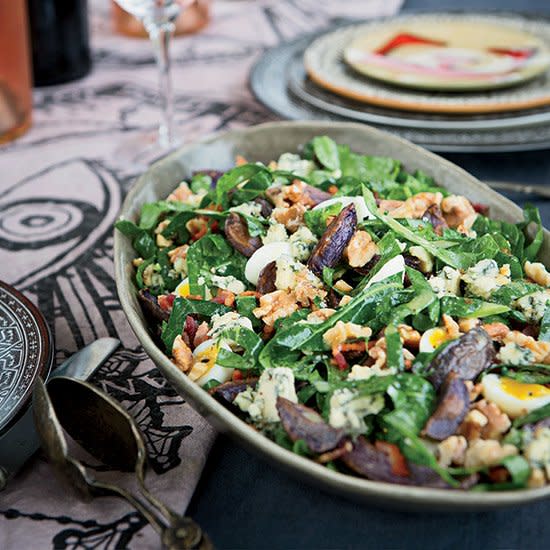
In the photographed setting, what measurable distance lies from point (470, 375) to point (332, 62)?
1.43m

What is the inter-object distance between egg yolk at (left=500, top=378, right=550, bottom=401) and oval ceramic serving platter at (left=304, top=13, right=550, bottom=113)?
1.06 meters

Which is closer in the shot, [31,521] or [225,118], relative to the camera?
[31,521]

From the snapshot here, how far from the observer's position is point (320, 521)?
1.01 metres

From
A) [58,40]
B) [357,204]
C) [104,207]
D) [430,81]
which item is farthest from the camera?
[58,40]

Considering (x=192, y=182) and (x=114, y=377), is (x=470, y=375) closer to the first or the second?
(x=114, y=377)

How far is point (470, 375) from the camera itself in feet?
3.25

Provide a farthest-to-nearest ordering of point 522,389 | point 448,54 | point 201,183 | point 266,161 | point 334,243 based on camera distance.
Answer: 1. point 448,54
2. point 266,161
3. point 201,183
4. point 334,243
5. point 522,389

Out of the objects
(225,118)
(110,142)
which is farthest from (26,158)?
(225,118)

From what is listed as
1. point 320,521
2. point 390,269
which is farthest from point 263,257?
point 320,521

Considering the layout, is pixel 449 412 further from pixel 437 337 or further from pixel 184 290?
pixel 184 290

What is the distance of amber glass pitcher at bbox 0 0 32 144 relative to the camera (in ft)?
6.31

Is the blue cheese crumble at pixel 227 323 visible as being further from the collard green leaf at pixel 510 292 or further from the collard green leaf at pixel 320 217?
the collard green leaf at pixel 510 292

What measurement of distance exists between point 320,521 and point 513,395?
29cm

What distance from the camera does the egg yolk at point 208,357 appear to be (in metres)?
1.08
